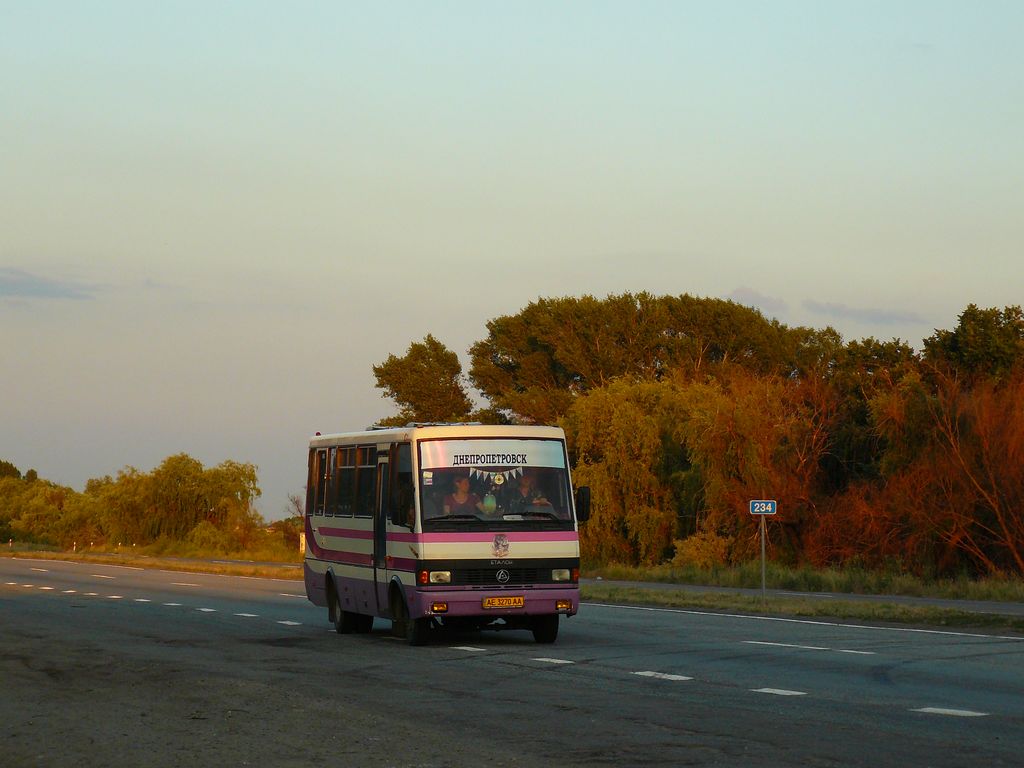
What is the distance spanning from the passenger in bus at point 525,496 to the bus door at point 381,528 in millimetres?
1728

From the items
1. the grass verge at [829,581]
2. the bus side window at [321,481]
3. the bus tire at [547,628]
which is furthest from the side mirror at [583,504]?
the grass verge at [829,581]

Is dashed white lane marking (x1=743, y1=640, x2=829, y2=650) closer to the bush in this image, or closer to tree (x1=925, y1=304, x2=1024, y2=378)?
the bush

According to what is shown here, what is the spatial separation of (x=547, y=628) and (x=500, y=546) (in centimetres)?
151

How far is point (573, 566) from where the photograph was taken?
21078mm

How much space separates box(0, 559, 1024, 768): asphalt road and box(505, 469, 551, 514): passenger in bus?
1832 millimetres

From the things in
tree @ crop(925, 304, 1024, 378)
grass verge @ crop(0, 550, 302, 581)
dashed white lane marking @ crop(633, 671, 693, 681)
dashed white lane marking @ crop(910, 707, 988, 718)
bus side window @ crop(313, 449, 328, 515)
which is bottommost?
dashed white lane marking @ crop(910, 707, 988, 718)

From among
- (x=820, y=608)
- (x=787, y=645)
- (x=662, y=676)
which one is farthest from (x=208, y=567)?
(x=662, y=676)

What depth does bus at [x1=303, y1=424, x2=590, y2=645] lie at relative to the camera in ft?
67.4

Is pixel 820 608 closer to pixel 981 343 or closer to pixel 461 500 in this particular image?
pixel 461 500

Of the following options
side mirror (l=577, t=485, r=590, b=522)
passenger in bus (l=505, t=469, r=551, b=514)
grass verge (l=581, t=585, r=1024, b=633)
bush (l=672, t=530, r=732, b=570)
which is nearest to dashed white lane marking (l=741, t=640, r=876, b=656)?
side mirror (l=577, t=485, r=590, b=522)

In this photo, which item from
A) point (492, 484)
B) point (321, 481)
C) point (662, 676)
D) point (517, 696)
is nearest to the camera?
point (517, 696)

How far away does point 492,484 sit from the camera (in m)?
21.2

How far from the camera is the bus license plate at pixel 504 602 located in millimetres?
20547

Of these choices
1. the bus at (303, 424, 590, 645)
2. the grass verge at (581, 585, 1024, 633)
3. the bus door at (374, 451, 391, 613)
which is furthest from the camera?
the grass verge at (581, 585, 1024, 633)
